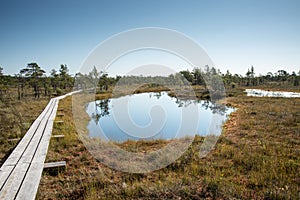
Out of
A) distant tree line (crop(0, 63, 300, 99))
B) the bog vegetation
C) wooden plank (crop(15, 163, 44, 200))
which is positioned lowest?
the bog vegetation

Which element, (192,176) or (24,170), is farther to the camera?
(192,176)

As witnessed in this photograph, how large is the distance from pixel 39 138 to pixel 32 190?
13.2 feet

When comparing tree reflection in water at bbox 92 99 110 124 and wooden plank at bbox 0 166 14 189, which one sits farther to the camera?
tree reflection in water at bbox 92 99 110 124

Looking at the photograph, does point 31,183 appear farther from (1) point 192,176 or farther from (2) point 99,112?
(2) point 99,112

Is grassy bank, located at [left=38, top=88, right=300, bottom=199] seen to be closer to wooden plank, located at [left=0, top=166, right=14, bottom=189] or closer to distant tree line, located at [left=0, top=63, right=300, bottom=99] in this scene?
wooden plank, located at [left=0, top=166, right=14, bottom=189]

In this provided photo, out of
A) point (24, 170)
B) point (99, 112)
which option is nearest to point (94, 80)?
point (99, 112)

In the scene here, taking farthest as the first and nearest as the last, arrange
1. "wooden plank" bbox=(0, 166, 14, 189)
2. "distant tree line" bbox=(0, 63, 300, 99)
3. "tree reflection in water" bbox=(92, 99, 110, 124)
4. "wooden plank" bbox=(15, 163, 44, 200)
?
"distant tree line" bbox=(0, 63, 300, 99) → "tree reflection in water" bbox=(92, 99, 110, 124) → "wooden plank" bbox=(0, 166, 14, 189) → "wooden plank" bbox=(15, 163, 44, 200)

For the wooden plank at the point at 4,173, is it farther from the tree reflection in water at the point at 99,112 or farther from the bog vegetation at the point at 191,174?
the tree reflection in water at the point at 99,112

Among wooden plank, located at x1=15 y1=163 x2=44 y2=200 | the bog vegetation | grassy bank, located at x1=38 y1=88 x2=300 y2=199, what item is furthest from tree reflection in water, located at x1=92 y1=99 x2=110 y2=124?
wooden plank, located at x1=15 y1=163 x2=44 y2=200

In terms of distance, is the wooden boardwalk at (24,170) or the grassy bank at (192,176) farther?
the grassy bank at (192,176)

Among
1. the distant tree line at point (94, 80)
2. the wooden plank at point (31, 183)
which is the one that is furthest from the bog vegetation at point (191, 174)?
the distant tree line at point (94, 80)

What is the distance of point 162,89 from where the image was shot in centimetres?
5200

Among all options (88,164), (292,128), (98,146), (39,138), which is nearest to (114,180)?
(88,164)

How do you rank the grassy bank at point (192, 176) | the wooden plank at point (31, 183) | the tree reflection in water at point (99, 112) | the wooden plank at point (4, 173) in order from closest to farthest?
the wooden plank at point (31, 183) → the wooden plank at point (4, 173) → the grassy bank at point (192, 176) → the tree reflection in water at point (99, 112)
